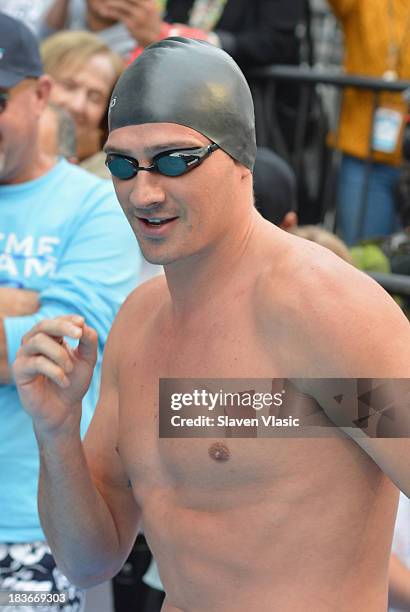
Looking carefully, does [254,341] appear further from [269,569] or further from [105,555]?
[105,555]

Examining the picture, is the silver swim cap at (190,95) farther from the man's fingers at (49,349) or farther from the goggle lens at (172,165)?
the man's fingers at (49,349)

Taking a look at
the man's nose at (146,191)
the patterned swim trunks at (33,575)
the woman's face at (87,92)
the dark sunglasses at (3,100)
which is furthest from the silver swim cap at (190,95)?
the woman's face at (87,92)

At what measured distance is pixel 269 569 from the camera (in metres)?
2.16

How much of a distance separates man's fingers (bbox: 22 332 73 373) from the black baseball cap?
4.63 ft

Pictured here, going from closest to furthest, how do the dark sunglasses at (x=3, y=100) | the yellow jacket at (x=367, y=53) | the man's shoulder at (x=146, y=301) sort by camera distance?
the man's shoulder at (x=146, y=301)
the dark sunglasses at (x=3, y=100)
the yellow jacket at (x=367, y=53)

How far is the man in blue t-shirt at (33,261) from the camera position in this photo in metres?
3.16

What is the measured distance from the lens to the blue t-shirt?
3.20 metres

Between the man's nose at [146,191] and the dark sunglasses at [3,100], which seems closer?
the man's nose at [146,191]

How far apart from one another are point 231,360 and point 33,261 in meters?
1.33

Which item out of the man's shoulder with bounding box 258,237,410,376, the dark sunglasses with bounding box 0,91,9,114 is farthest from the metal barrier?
the man's shoulder with bounding box 258,237,410,376

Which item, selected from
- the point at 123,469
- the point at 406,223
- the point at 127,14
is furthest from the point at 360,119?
the point at 123,469

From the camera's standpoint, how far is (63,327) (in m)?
2.13

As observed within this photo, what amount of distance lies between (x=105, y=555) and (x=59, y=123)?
2.29 m

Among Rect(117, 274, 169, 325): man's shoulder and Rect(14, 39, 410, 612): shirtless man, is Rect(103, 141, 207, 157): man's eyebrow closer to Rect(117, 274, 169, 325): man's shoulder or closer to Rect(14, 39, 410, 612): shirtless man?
Rect(14, 39, 410, 612): shirtless man
